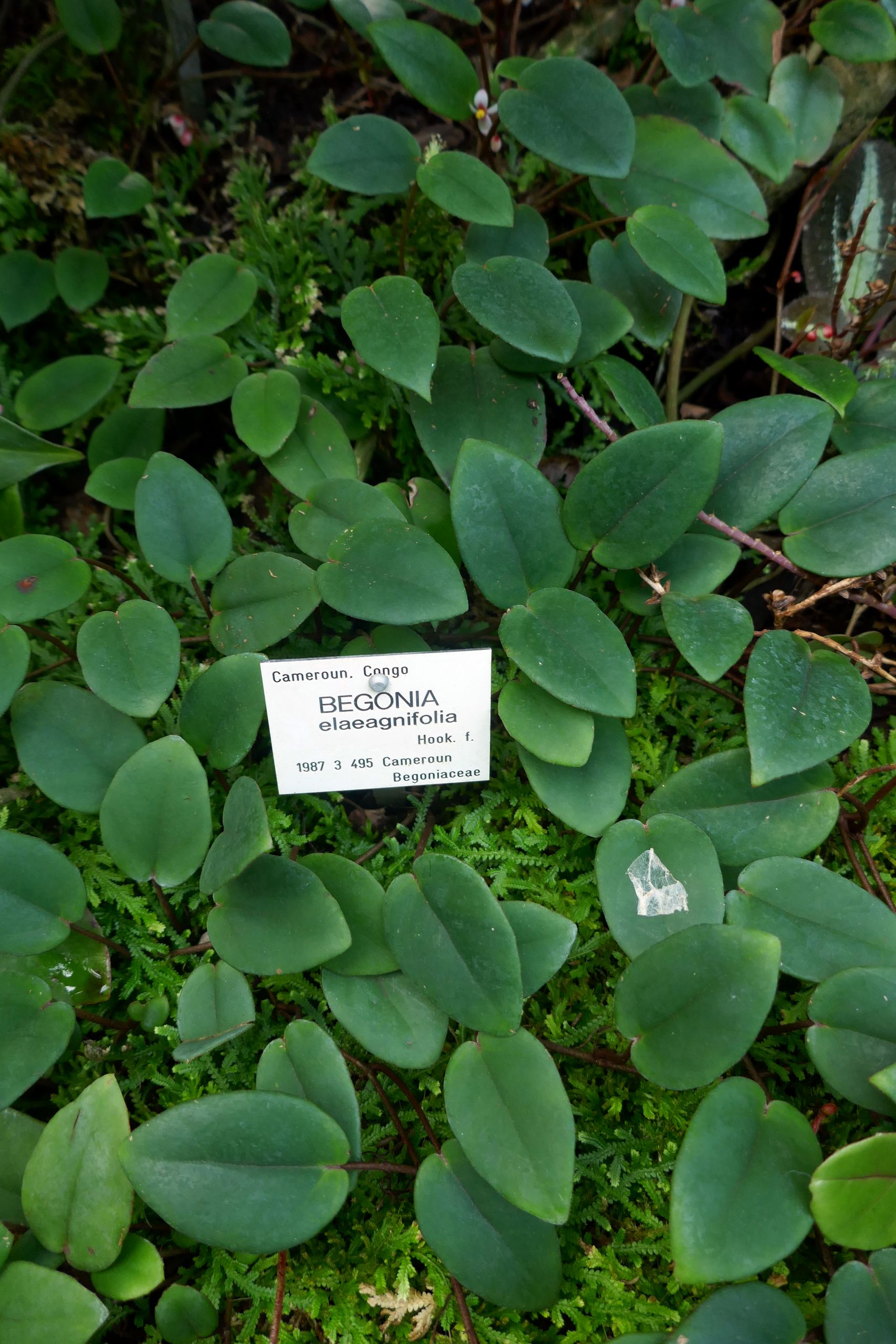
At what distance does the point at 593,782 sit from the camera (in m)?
0.99

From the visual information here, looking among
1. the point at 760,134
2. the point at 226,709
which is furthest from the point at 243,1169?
the point at 760,134

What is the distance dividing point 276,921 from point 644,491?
2.14 ft

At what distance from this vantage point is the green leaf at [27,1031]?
85 cm

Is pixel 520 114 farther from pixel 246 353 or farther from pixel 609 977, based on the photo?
pixel 609 977

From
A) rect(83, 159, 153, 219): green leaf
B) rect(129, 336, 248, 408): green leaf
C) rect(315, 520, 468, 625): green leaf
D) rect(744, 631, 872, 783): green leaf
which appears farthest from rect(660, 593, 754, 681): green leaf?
rect(83, 159, 153, 219): green leaf

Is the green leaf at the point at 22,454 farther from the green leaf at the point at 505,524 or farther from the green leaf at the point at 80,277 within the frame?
the green leaf at the point at 505,524

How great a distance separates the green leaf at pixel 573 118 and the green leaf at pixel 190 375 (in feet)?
1.65

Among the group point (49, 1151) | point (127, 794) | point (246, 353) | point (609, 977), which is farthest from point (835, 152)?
point (49, 1151)

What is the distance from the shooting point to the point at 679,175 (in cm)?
124

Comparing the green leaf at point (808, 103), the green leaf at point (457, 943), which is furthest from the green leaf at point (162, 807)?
the green leaf at point (808, 103)

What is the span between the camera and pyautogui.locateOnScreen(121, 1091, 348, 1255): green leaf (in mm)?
760

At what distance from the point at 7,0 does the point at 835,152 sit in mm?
1576

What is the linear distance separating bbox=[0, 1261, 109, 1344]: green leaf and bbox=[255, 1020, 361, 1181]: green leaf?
222mm

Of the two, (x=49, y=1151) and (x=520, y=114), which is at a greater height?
(x=520, y=114)
